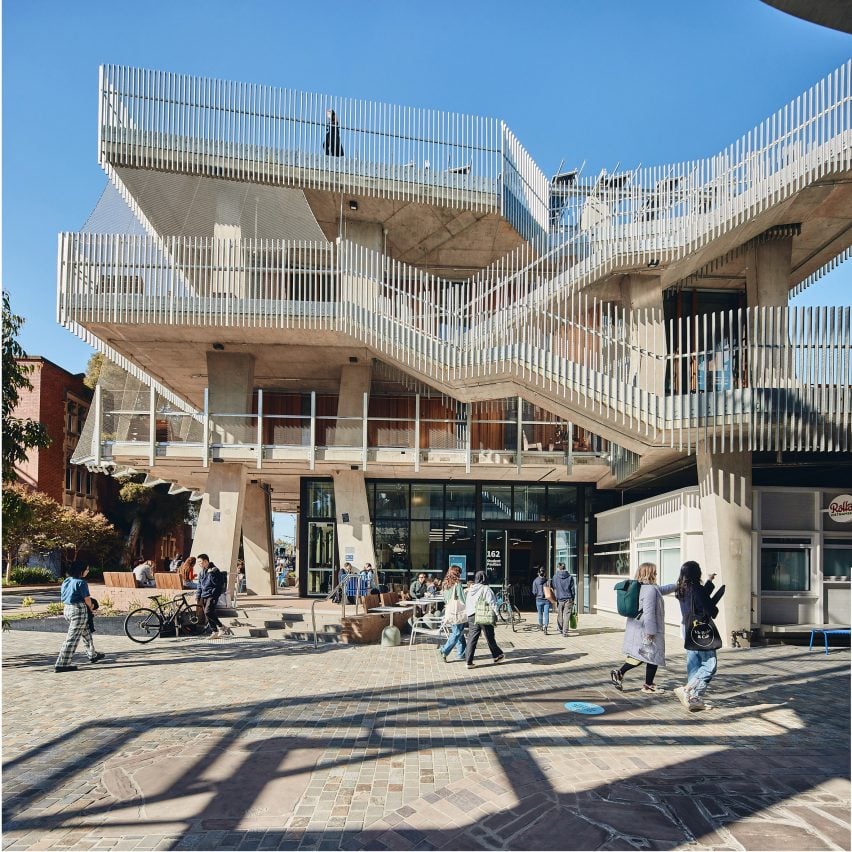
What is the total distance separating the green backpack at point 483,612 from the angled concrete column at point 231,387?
11899 millimetres

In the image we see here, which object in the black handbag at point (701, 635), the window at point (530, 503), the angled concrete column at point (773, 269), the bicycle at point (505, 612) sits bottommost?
the bicycle at point (505, 612)

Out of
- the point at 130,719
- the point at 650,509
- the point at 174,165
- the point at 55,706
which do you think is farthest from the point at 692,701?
the point at 174,165

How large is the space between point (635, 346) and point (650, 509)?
4961mm

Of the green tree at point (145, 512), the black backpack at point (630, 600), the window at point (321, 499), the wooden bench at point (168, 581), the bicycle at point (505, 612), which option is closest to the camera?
the black backpack at point (630, 600)

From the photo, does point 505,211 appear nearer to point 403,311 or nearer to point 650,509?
point 403,311

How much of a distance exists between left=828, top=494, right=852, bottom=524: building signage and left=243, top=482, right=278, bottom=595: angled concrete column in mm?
19728

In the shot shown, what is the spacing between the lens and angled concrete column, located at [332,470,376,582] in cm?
2202

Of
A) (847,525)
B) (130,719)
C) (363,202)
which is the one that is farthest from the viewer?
(363,202)

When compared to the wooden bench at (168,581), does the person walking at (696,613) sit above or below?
above

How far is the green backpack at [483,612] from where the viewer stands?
37.6 ft

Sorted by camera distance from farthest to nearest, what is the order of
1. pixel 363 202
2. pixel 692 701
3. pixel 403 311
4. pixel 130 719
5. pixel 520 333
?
pixel 363 202 < pixel 403 311 < pixel 520 333 < pixel 692 701 < pixel 130 719

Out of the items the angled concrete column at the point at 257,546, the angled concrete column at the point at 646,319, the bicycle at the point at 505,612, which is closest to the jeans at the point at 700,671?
the angled concrete column at the point at 646,319

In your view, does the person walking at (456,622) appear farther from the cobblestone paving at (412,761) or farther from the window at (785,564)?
the window at (785,564)

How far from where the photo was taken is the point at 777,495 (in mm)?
15148
